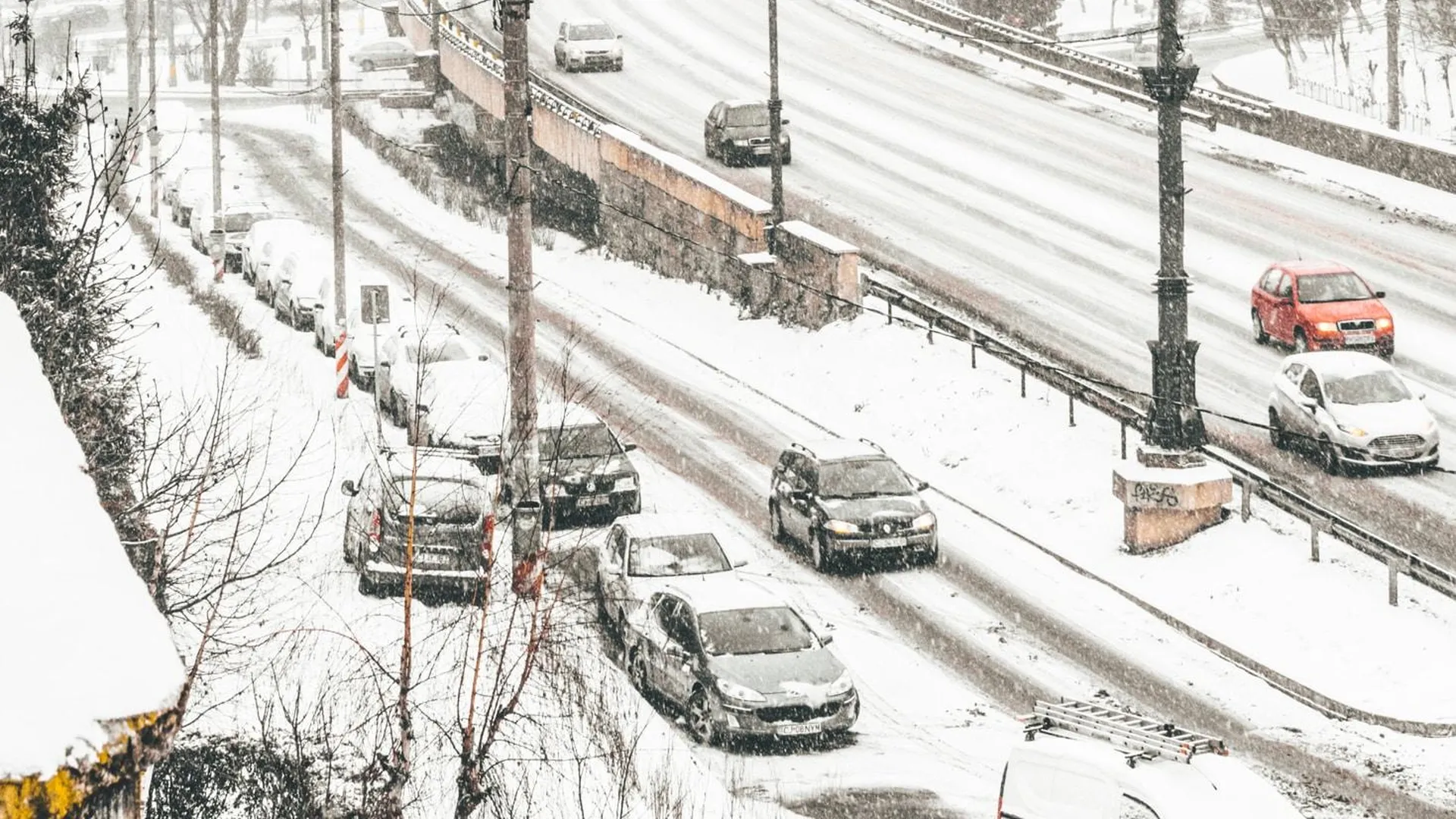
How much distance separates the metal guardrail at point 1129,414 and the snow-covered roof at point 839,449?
4152 mm

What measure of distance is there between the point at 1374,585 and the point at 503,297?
23.4 metres

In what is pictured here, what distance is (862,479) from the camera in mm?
22000

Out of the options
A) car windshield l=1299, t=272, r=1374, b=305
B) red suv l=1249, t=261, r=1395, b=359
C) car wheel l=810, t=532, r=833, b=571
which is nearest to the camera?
car wheel l=810, t=532, r=833, b=571

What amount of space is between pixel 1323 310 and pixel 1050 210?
11.4 meters

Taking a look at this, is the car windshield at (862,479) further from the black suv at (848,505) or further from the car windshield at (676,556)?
the car windshield at (676,556)

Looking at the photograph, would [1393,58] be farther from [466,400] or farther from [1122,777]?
[1122,777]

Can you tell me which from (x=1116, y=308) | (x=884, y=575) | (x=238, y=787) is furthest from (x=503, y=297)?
(x=238, y=787)

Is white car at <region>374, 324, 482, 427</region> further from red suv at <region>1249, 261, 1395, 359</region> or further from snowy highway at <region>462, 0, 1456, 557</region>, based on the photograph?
red suv at <region>1249, 261, 1395, 359</region>

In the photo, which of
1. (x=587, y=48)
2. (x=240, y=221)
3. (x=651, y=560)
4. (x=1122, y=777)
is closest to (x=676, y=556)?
(x=651, y=560)

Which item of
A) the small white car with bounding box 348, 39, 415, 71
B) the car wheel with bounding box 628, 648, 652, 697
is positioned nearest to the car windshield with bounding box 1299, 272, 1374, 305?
the car wheel with bounding box 628, 648, 652, 697

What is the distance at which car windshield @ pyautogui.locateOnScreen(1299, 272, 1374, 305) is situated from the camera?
2866 cm

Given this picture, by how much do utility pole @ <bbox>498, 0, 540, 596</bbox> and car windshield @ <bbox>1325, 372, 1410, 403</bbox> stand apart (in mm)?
13574

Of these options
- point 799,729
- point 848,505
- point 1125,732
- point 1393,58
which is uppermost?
point 1393,58

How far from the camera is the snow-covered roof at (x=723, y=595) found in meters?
17.1
